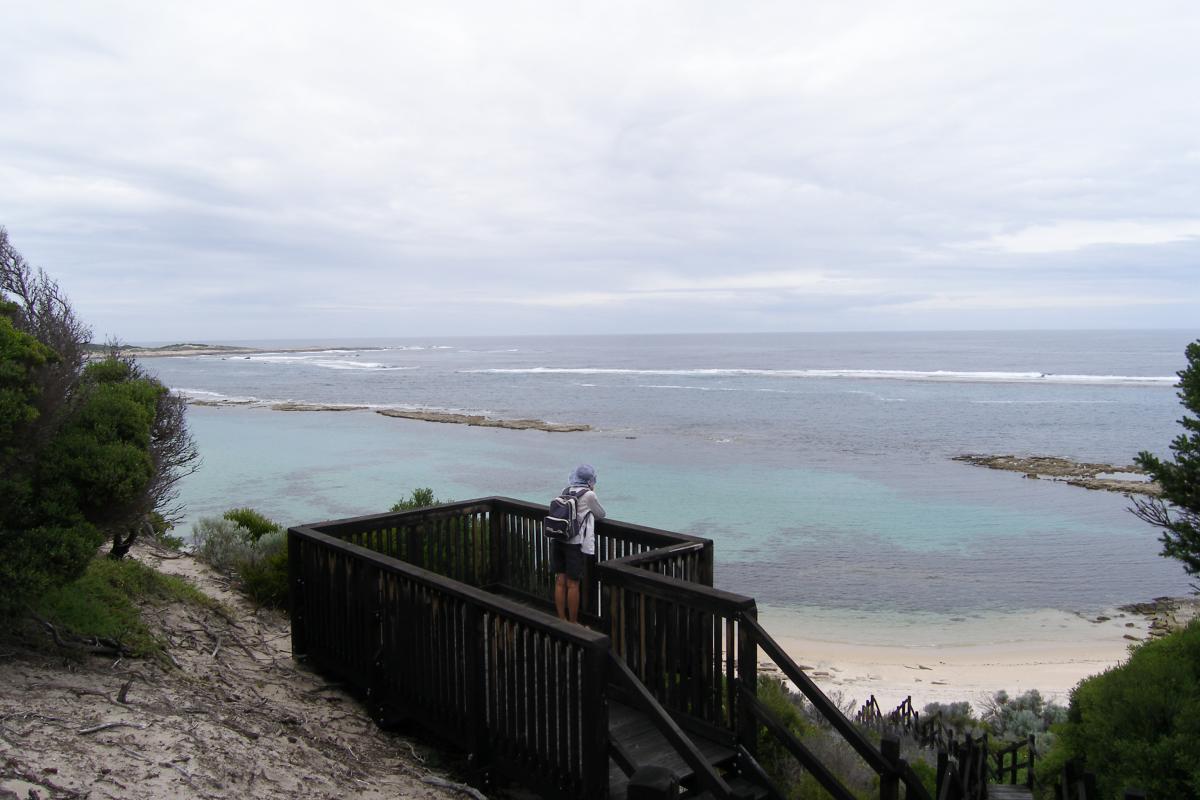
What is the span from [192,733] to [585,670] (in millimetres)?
2432

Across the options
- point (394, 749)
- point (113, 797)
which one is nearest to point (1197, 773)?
point (394, 749)

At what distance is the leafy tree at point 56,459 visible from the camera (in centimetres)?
508

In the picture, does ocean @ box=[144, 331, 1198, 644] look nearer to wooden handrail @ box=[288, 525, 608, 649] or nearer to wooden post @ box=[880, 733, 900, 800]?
wooden post @ box=[880, 733, 900, 800]

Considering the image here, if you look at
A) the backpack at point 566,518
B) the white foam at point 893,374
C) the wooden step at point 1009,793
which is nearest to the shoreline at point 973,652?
the wooden step at point 1009,793

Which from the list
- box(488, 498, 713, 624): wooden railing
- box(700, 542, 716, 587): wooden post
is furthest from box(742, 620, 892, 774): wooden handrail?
box(700, 542, 716, 587): wooden post

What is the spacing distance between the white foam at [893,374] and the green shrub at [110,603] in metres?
86.2

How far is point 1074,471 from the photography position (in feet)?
106

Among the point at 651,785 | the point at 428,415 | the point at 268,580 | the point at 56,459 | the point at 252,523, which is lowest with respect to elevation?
the point at 428,415

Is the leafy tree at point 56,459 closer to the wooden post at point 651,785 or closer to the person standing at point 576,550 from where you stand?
the person standing at point 576,550

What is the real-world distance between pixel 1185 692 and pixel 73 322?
394 inches

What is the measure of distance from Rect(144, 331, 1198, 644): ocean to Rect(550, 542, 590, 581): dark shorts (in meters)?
9.54

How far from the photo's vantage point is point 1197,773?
4.10 metres

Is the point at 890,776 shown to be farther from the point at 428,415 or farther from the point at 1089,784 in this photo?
the point at 428,415

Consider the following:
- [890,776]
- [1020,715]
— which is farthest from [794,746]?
[1020,715]
